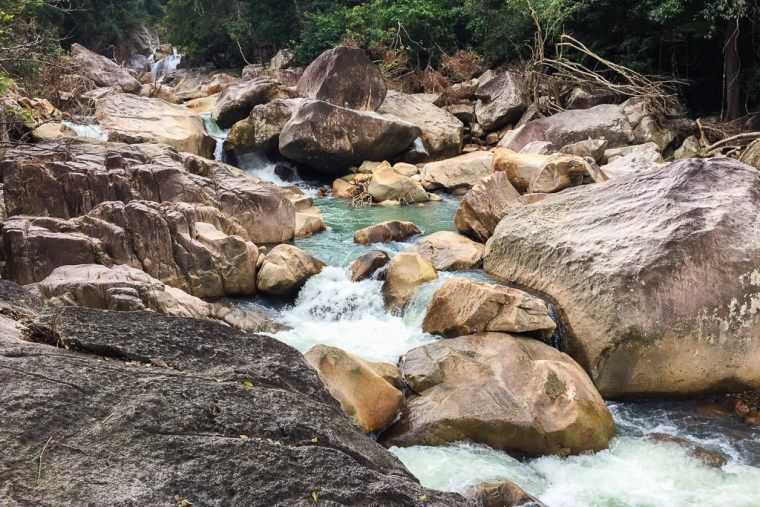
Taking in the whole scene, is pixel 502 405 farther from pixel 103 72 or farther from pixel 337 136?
pixel 103 72

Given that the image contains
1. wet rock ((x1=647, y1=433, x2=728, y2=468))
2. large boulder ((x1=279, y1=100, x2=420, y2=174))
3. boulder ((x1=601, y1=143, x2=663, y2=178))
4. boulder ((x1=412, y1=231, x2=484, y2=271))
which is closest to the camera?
wet rock ((x1=647, y1=433, x2=728, y2=468))

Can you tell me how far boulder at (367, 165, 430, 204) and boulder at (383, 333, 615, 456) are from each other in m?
8.50

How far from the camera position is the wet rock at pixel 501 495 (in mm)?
4496

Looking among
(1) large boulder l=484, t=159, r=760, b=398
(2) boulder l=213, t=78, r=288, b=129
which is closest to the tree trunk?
(1) large boulder l=484, t=159, r=760, b=398

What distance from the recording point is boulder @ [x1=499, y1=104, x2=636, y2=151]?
1536 centimetres

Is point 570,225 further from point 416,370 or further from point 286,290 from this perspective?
point 286,290

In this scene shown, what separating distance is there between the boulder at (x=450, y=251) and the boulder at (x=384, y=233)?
0.77 metres

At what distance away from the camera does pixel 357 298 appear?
28.0ft

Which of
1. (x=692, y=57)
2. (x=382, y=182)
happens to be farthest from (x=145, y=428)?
(x=692, y=57)

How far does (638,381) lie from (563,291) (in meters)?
1.30

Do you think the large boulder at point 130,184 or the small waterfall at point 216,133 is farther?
the small waterfall at point 216,133

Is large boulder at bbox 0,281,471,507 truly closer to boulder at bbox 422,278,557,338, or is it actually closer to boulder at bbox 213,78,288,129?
boulder at bbox 422,278,557,338

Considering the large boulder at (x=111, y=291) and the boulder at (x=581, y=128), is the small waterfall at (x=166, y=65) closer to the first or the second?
the boulder at (x=581, y=128)

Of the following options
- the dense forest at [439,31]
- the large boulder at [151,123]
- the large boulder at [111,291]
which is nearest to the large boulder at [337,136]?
the large boulder at [151,123]
